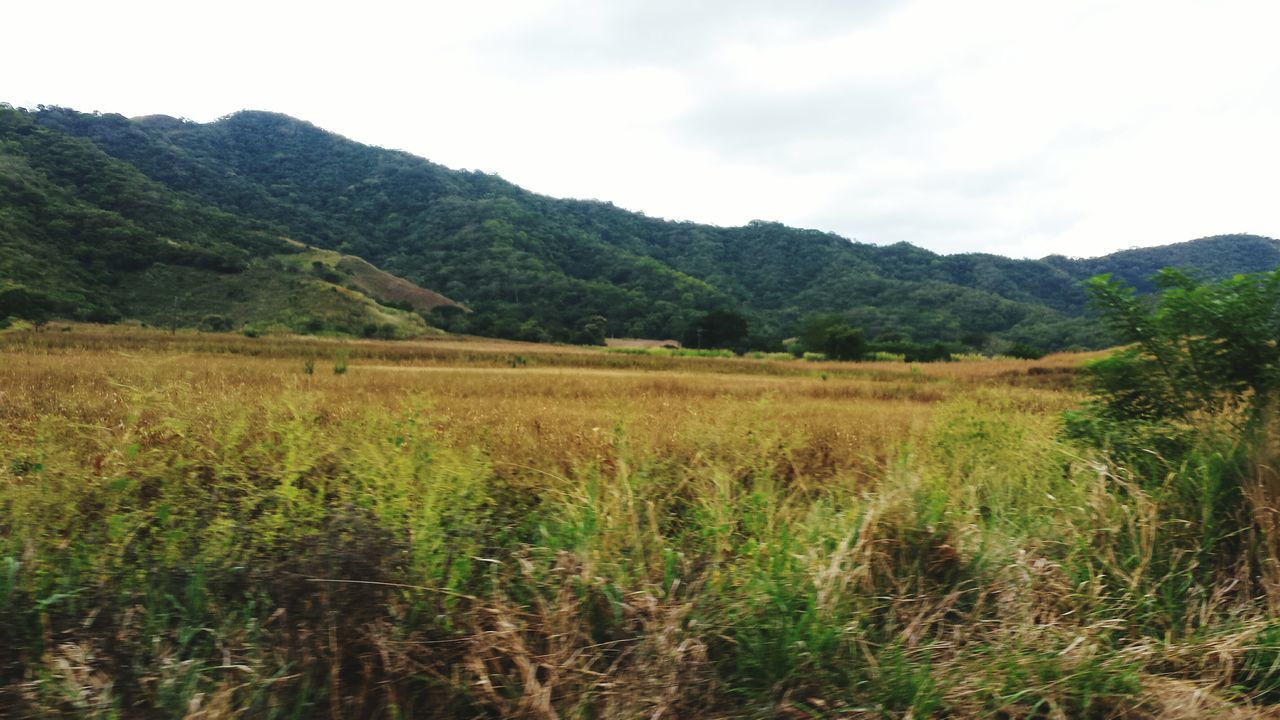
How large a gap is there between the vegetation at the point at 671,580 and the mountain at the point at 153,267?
4224 centimetres

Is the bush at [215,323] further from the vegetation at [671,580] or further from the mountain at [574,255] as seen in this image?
the vegetation at [671,580]

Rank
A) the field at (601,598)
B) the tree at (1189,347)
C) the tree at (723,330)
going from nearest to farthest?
the field at (601,598)
the tree at (1189,347)
the tree at (723,330)

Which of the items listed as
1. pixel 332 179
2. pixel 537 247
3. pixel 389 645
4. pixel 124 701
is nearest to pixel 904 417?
pixel 389 645

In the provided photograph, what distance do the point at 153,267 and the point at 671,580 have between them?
81.7 metres

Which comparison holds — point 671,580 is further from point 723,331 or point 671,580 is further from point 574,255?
point 574,255

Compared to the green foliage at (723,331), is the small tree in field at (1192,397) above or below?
below

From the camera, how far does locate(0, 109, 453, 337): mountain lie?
52750mm

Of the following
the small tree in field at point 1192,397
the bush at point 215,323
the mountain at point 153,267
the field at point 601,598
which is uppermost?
the mountain at point 153,267

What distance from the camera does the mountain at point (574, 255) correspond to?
104m

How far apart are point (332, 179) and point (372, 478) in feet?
610

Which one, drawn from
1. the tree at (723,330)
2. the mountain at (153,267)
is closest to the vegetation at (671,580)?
the mountain at (153,267)

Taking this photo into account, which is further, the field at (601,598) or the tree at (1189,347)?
the tree at (1189,347)

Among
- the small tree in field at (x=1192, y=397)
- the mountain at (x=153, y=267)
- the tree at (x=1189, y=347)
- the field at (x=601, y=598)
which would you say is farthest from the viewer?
the mountain at (x=153, y=267)

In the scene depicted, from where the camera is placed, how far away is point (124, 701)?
6.86 feet
